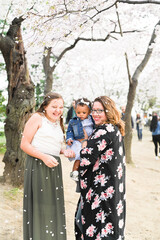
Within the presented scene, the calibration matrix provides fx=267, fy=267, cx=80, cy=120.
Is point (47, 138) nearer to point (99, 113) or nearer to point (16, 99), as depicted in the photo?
point (99, 113)

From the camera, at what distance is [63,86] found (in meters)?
22.6

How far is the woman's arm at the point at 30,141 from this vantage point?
8.44 feet

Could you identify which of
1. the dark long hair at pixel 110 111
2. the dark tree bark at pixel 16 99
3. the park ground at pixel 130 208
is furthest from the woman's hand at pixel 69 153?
the dark tree bark at pixel 16 99

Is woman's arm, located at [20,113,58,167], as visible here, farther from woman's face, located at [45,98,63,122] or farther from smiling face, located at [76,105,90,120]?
smiling face, located at [76,105,90,120]

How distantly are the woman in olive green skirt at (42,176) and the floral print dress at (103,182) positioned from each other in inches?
12.7

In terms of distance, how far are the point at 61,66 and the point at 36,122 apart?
16041 mm

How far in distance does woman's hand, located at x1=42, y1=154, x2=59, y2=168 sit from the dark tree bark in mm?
2781

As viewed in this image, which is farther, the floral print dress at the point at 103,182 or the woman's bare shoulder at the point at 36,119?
the woman's bare shoulder at the point at 36,119

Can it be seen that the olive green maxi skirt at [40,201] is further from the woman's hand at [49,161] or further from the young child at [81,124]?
the young child at [81,124]

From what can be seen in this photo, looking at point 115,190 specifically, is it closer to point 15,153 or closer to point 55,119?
point 55,119

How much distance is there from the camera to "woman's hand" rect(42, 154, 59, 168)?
2.56 m

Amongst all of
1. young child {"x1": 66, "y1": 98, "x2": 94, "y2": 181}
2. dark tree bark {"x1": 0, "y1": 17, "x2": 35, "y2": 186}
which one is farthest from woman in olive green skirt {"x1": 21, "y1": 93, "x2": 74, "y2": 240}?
dark tree bark {"x1": 0, "y1": 17, "x2": 35, "y2": 186}

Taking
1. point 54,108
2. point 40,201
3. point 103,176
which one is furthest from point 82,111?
point 40,201

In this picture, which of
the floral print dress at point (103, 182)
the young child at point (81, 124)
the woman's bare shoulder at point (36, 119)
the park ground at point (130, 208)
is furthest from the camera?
the park ground at point (130, 208)
